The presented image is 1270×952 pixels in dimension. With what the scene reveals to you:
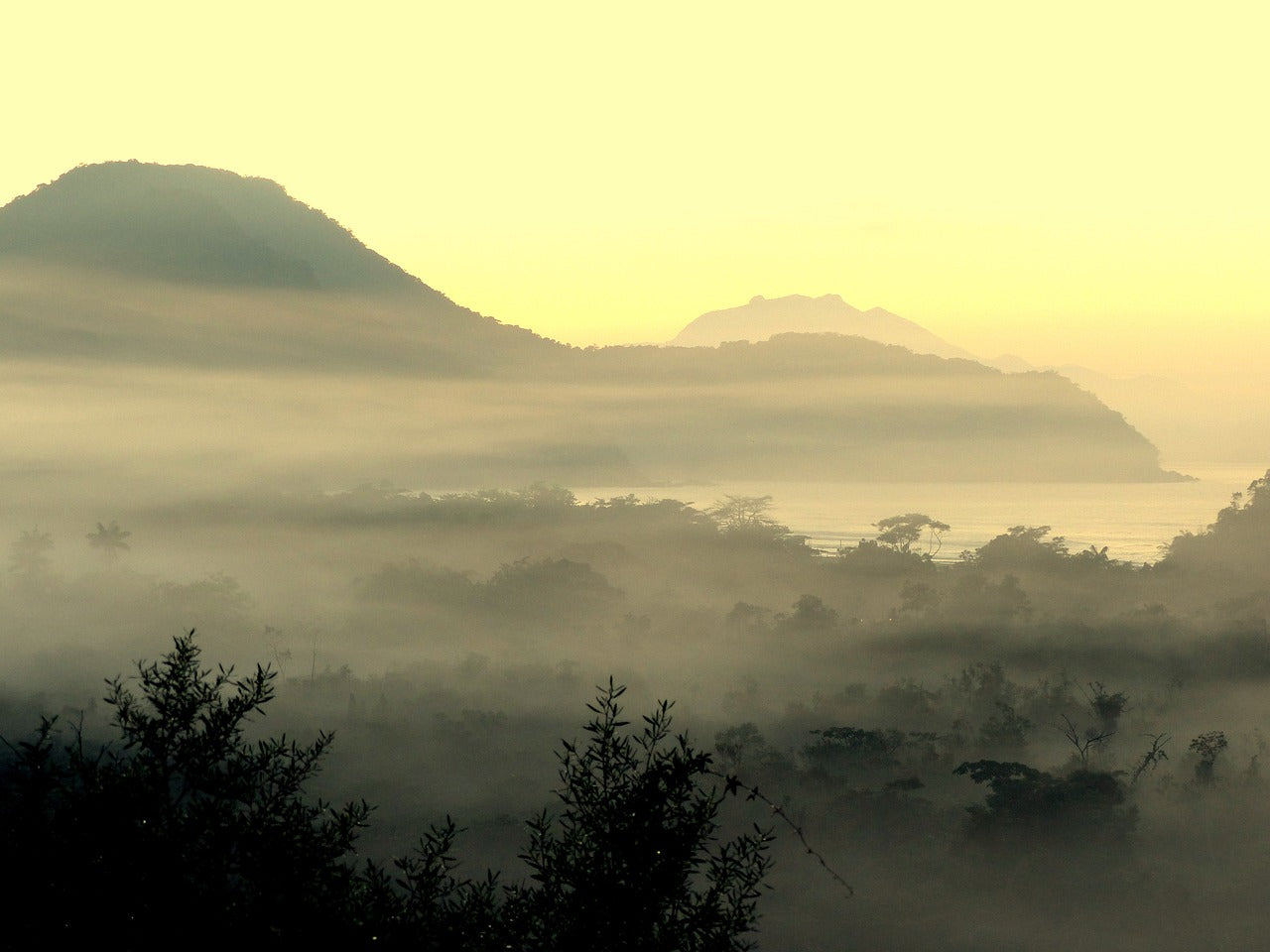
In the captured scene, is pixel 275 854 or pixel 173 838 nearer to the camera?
pixel 173 838

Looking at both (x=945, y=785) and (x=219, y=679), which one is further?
(x=945, y=785)

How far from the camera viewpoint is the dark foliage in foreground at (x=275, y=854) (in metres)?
15.9

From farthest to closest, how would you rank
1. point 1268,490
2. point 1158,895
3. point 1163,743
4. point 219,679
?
point 1268,490, point 1163,743, point 1158,895, point 219,679

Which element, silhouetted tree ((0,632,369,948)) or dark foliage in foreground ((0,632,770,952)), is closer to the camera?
silhouetted tree ((0,632,369,948))

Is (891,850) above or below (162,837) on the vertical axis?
below

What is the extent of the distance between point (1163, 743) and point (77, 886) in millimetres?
168309

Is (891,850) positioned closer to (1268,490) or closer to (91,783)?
(1268,490)

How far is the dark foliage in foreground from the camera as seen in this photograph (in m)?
15.9

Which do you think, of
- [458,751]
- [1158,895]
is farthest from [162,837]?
[458,751]

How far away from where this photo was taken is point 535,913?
65.3 feet

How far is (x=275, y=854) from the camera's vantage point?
17188 mm

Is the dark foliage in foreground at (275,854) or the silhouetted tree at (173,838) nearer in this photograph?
the silhouetted tree at (173,838)

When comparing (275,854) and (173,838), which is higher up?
(173,838)

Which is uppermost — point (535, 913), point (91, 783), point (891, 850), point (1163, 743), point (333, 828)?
point (91, 783)
